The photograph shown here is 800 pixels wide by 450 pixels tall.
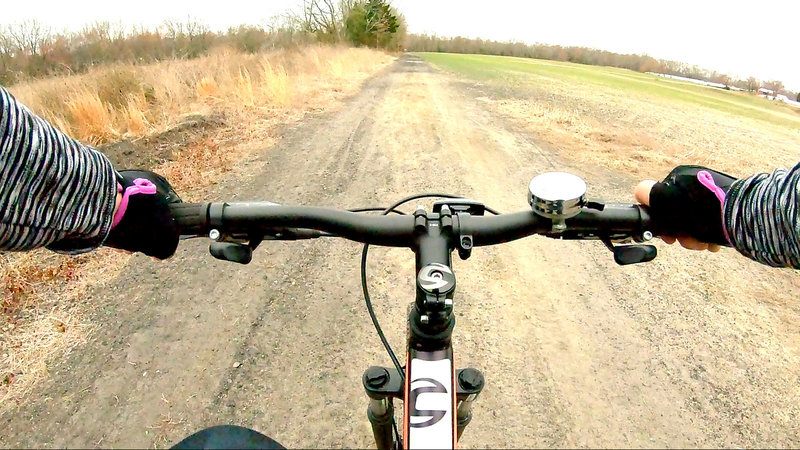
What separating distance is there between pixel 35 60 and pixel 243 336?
17.3 metres

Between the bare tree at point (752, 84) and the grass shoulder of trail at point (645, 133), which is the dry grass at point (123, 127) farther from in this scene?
the bare tree at point (752, 84)

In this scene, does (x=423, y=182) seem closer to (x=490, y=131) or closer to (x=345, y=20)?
(x=490, y=131)

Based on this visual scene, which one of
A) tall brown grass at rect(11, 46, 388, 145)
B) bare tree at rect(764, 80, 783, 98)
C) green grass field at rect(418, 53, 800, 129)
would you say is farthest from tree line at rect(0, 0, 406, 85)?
bare tree at rect(764, 80, 783, 98)

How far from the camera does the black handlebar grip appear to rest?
127cm

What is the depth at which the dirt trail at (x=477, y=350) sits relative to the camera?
2.52 m

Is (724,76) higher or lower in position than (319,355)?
higher

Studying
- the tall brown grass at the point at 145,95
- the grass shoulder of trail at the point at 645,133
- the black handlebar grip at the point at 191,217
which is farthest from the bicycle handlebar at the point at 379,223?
the tall brown grass at the point at 145,95

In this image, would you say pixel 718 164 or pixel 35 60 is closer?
pixel 718 164

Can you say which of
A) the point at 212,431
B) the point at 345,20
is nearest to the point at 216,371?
the point at 212,431

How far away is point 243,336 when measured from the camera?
322cm

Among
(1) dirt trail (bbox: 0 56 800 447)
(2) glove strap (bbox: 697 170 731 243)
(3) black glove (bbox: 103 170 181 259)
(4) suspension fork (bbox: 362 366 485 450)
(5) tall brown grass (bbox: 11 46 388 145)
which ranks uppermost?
(2) glove strap (bbox: 697 170 731 243)

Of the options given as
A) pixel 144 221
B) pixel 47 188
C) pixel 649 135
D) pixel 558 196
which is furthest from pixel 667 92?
pixel 47 188

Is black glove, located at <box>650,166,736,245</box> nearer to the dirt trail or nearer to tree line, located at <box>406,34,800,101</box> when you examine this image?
the dirt trail

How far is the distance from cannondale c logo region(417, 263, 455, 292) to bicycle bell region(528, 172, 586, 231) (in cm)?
31
